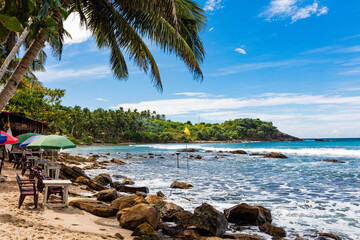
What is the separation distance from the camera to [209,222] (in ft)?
20.6

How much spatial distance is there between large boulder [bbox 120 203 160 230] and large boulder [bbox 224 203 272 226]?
2411 mm

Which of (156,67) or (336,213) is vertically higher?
(156,67)

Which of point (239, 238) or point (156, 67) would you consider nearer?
point (239, 238)

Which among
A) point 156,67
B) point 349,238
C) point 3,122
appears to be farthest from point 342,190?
point 3,122

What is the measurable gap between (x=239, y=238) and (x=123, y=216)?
3.02 metres

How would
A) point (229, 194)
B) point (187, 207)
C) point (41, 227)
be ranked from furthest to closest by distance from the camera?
→ point (229, 194) → point (187, 207) → point (41, 227)

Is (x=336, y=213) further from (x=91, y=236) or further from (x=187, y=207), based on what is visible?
(x=91, y=236)

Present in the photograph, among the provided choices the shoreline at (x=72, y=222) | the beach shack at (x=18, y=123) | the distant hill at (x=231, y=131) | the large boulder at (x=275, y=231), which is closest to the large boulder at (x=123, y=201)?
the shoreline at (x=72, y=222)

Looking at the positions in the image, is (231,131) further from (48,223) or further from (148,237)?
(48,223)

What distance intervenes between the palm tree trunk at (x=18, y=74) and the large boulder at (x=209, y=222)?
5029mm

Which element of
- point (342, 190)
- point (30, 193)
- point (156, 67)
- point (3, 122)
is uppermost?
point (156, 67)

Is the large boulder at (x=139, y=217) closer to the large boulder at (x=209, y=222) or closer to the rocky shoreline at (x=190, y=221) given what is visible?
the rocky shoreline at (x=190, y=221)

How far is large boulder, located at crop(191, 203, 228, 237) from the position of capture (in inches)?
245

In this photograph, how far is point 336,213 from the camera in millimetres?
8641
